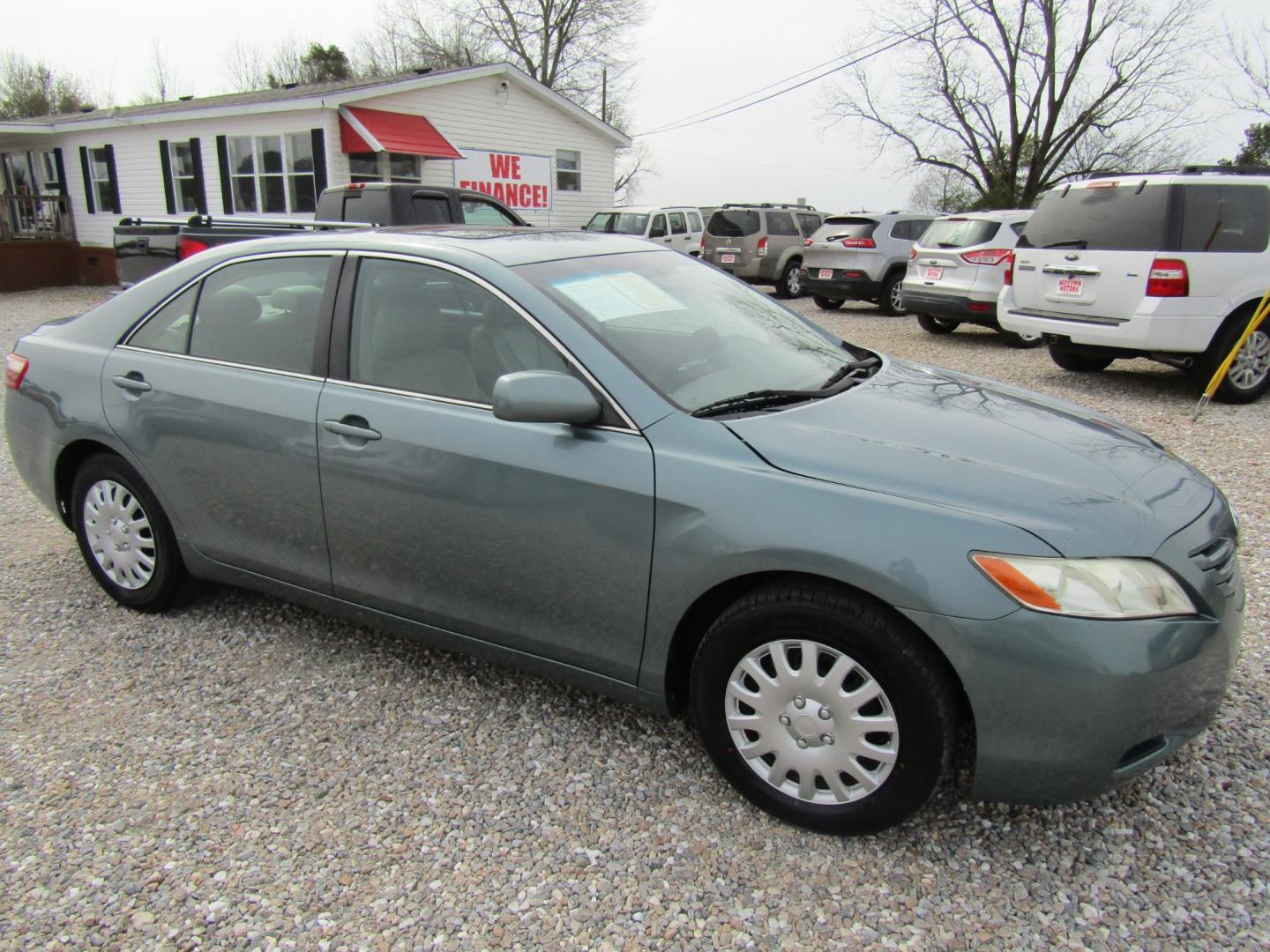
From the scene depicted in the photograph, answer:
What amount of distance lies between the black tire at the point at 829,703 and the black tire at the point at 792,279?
52.6ft

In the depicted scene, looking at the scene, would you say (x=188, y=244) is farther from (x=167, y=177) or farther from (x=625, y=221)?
(x=167, y=177)

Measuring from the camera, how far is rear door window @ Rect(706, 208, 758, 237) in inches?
697

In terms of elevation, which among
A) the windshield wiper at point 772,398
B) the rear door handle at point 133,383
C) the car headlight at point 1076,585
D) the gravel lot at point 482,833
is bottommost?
the gravel lot at point 482,833

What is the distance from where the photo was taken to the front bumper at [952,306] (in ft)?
35.9

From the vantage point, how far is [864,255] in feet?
47.2

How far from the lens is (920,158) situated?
33.3m

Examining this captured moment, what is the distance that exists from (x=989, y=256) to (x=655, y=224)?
30.9 feet

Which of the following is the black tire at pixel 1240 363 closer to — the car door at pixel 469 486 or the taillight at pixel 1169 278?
the taillight at pixel 1169 278

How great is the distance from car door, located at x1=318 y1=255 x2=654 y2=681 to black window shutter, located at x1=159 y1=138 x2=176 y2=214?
1962 centimetres

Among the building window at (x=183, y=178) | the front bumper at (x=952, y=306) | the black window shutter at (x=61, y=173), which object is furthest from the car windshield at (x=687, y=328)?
the black window shutter at (x=61, y=173)

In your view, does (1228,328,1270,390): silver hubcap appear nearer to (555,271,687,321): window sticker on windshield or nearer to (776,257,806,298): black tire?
(555,271,687,321): window sticker on windshield

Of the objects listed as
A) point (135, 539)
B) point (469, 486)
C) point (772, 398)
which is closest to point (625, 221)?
point (135, 539)

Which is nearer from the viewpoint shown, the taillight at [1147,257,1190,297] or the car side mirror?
the car side mirror

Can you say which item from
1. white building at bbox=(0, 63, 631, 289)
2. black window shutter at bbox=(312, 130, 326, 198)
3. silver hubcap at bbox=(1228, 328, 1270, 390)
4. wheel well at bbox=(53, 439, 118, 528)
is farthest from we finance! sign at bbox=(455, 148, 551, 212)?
wheel well at bbox=(53, 439, 118, 528)
